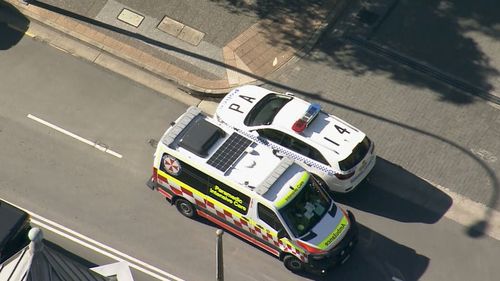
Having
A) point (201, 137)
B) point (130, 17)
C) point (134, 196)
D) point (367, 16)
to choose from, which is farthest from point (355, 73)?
point (134, 196)

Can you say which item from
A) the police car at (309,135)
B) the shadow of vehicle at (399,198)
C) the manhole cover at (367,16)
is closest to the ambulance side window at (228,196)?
the police car at (309,135)

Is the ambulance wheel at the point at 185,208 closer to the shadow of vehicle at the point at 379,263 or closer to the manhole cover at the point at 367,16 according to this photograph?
the shadow of vehicle at the point at 379,263

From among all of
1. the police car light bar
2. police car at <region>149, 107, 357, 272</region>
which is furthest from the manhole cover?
police car at <region>149, 107, 357, 272</region>

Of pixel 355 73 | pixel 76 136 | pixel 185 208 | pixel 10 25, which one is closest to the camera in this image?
pixel 185 208

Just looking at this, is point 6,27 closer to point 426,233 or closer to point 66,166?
point 66,166

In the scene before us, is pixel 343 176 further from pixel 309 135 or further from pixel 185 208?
pixel 185 208

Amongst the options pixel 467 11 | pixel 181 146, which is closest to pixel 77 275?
pixel 181 146

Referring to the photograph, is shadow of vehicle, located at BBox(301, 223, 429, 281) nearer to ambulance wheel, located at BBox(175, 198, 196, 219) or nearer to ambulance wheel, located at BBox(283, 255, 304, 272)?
ambulance wheel, located at BBox(283, 255, 304, 272)
